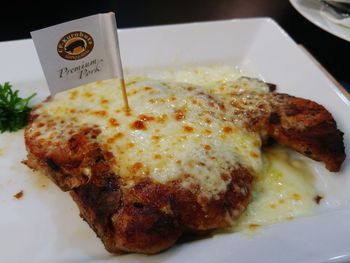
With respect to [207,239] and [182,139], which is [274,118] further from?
[207,239]

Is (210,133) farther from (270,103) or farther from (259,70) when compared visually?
(259,70)

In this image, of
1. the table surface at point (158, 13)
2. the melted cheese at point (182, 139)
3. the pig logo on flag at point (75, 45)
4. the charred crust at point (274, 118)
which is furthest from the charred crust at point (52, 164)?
the table surface at point (158, 13)

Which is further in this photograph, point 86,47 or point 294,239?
point 86,47

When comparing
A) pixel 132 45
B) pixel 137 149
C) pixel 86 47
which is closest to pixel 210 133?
pixel 137 149

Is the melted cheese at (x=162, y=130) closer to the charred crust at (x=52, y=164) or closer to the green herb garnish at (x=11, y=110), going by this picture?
the charred crust at (x=52, y=164)

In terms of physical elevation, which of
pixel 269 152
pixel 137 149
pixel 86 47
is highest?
pixel 86 47

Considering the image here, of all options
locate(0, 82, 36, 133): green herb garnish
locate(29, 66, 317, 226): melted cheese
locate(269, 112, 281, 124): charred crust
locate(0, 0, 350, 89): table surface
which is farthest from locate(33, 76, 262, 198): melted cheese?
locate(0, 0, 350, 89): table surface

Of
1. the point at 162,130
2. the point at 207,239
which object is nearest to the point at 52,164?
the point at 162,130
